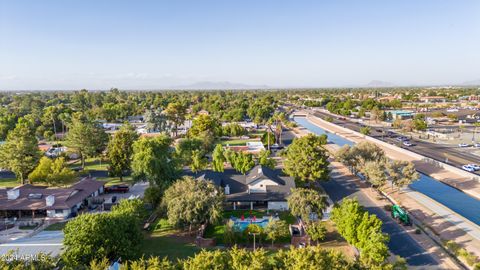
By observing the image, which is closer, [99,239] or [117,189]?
[99,239]

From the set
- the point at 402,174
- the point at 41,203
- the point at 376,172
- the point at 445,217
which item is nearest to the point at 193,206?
the point at 41,203

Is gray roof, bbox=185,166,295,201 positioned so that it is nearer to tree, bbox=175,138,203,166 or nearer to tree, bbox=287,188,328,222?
tree, bbox=287,188,328,222

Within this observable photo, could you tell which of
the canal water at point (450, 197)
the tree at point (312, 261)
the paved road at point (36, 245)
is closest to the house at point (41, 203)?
the paved road at point (36, 245)

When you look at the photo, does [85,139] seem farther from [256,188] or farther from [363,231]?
[363,231]

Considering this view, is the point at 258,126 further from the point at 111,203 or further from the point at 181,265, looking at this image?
the point at 181,265

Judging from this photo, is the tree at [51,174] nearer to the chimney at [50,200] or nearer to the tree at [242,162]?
the chimney at [50,200]

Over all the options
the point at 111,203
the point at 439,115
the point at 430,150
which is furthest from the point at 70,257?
the point at 439,115
